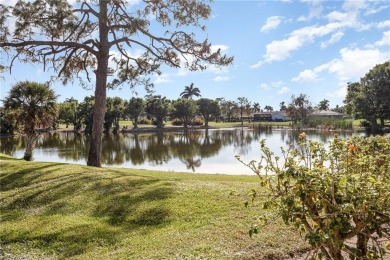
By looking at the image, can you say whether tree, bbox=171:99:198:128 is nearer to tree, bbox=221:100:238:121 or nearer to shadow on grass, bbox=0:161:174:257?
tree, bbox=221:100:238:121

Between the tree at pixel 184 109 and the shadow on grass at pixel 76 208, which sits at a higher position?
the tree at pixel 184 109

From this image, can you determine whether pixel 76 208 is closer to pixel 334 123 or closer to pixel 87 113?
pixel 87 113

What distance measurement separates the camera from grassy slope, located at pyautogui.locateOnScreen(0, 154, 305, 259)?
20.4 ft

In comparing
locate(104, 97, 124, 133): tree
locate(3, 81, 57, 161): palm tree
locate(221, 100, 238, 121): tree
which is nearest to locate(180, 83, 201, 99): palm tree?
locate(221, 100, 238, 121): tree

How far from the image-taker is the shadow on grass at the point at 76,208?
281 inches

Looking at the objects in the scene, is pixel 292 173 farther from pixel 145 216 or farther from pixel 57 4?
pixel 57 4

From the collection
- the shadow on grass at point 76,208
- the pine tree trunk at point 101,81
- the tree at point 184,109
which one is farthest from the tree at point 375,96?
the shadow on grass at point 76,208

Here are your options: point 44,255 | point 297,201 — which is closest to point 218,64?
point 44,255

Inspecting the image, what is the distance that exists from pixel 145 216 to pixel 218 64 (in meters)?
11.6

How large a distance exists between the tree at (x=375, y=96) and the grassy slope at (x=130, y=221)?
5506 cm

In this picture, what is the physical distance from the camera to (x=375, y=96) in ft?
189

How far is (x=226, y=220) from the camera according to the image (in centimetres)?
749

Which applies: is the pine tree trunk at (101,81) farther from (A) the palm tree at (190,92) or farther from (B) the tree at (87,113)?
(A) the palm tree at (190,92)

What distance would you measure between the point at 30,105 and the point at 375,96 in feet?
176
